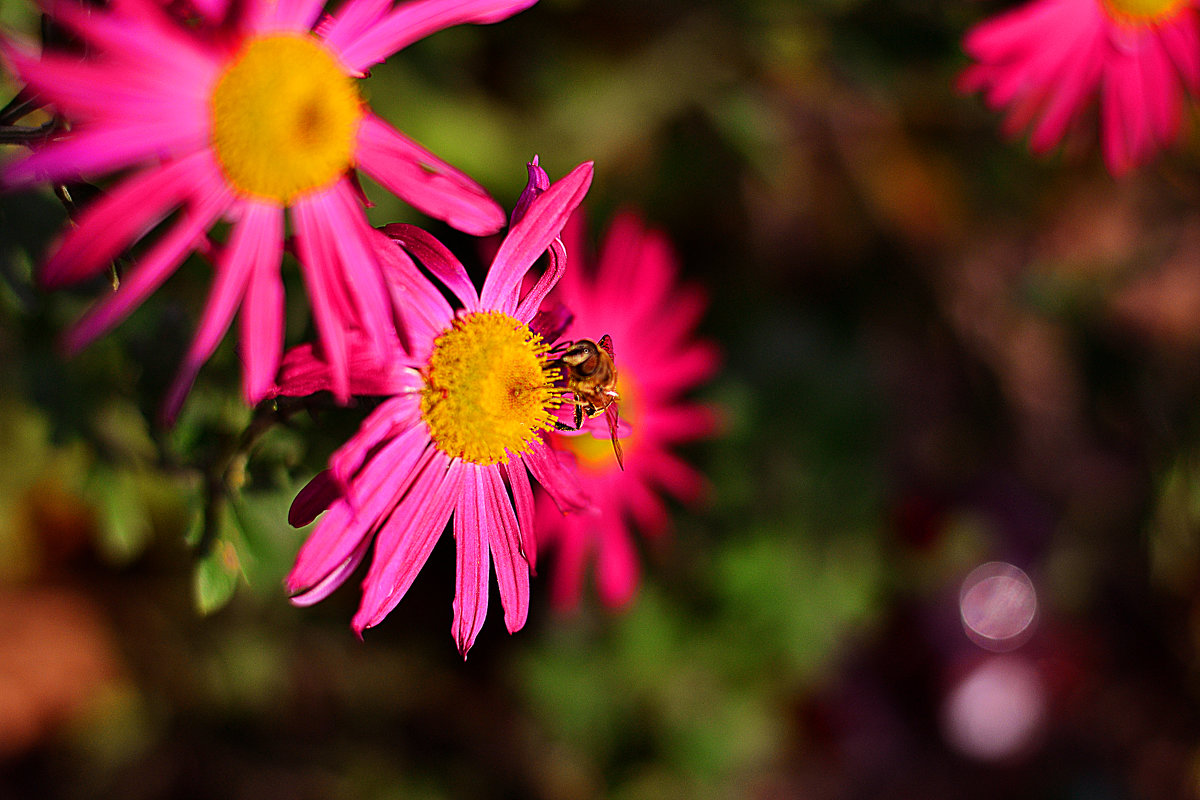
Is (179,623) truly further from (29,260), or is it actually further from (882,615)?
(882,615)

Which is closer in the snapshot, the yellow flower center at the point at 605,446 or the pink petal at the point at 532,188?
the pink petal at the point at 532,188

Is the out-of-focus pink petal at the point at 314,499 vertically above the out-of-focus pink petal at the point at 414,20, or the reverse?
the out-of-focus pink petal at the point at 414,20

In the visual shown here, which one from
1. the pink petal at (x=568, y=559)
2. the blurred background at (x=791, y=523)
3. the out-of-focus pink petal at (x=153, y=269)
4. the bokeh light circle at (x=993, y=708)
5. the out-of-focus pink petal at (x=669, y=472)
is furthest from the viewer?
the bokeh light circle at (x=993, y=708)

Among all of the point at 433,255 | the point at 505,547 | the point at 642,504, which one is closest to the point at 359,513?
the point at 505,547

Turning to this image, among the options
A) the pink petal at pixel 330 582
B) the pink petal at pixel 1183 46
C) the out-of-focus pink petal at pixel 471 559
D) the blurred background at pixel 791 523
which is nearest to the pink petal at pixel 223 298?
the pink petal at pixel 330 582

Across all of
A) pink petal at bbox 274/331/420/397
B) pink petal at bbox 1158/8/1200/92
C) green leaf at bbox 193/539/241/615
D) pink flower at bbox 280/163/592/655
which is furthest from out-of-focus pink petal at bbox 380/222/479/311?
pink petal at bbox 1158/8/1200/92

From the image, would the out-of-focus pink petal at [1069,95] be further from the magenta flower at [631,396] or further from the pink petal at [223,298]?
the pink petal at [223,298]

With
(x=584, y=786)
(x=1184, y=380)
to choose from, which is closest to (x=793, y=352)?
(x=1184, y=380)

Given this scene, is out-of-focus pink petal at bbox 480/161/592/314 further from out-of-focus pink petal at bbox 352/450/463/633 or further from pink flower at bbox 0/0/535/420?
out-of-focus pink petal at bbox 352/450/463/633
